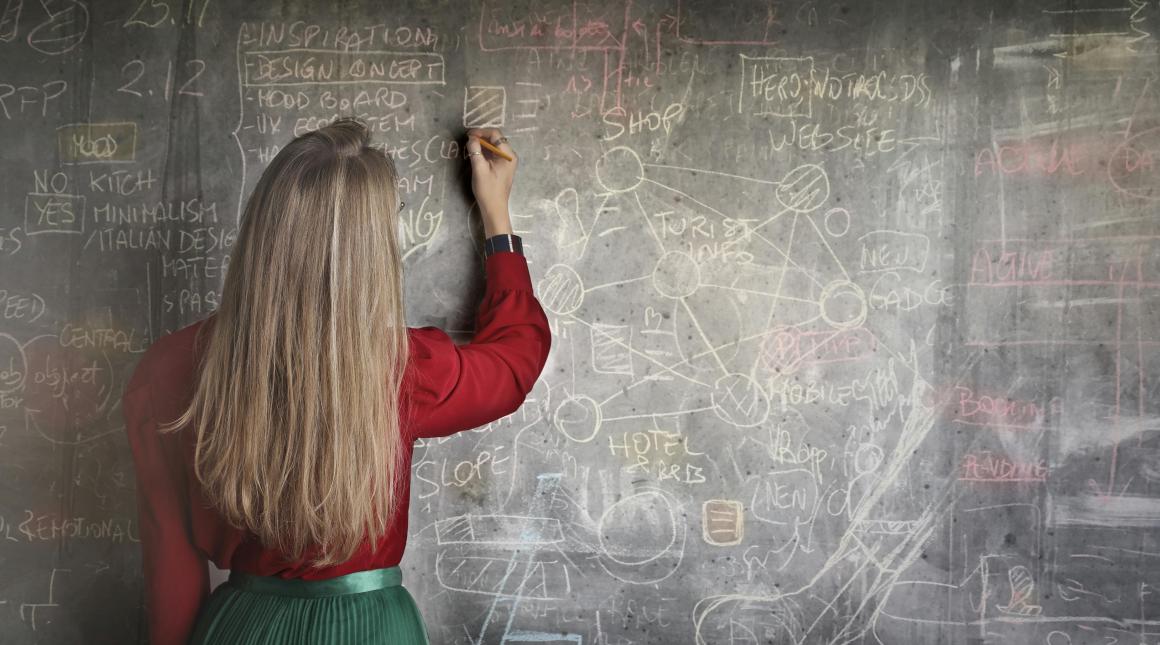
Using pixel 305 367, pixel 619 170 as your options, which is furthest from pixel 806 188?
pixel 305 367

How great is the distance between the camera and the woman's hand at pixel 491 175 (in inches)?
91.2

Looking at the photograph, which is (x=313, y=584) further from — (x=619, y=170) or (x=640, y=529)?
(x=619, y=170)

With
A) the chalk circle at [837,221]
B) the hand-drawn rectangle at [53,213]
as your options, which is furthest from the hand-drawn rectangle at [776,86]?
the hand-drawn rectangle at [53,213]

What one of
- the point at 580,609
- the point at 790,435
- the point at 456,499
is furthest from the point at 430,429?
the point at 790,435

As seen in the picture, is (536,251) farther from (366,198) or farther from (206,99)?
(206,99)

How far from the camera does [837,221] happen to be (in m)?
2.40

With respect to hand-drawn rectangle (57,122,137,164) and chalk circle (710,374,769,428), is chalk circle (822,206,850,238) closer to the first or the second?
chalk circle (710,374,769,428)

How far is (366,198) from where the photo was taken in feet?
5.16

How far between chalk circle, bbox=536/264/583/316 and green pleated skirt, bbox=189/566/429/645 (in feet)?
3.29

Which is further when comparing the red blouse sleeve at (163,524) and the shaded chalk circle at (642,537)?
the shaded chalk circle at (642,537)

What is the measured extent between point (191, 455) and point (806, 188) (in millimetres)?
1871

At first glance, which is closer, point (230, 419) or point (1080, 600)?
point (230, 419)

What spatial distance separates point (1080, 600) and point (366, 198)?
96.4 inches

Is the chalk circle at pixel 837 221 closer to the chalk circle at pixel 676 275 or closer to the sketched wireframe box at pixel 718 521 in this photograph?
the chalk circle at pixel 676 275
